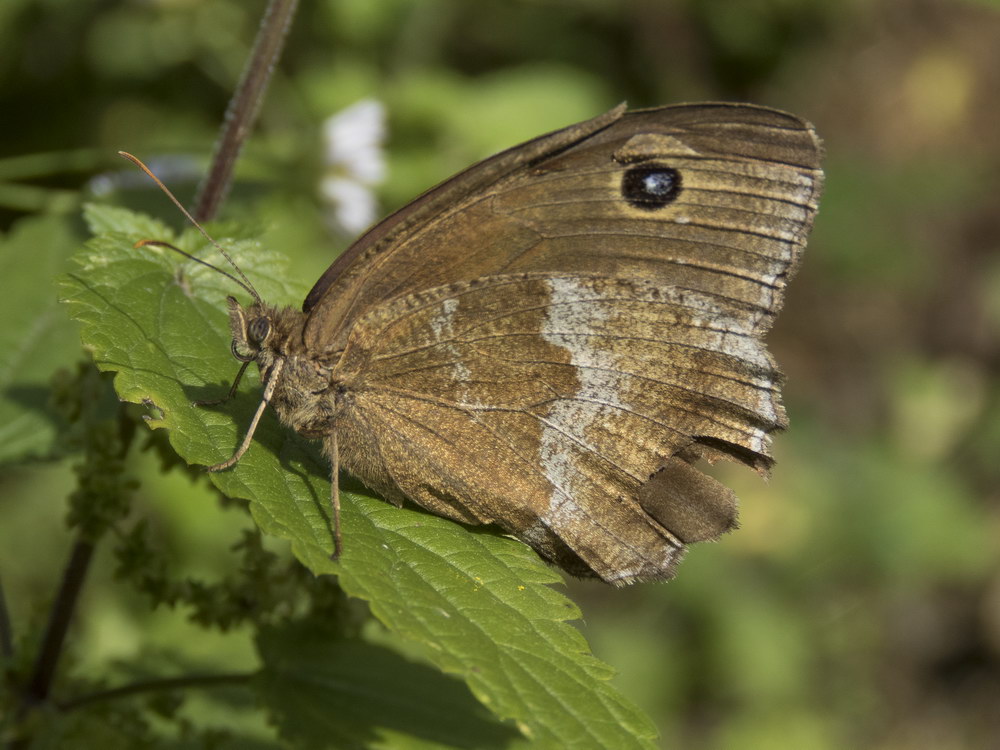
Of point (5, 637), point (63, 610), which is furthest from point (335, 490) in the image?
point (5, 637)

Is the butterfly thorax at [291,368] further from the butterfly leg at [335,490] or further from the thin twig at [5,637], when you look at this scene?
the thin twig at [5,637]

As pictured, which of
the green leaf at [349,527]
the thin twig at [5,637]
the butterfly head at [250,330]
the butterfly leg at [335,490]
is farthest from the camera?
the thin twig at [5,637]

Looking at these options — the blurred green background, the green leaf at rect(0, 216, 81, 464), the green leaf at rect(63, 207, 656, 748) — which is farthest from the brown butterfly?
the blurred green background

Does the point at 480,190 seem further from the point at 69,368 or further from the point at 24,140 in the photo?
the point at 24,140

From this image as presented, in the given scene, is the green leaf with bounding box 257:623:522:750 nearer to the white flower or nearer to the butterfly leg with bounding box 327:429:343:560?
the butterfly leg with bounding box 327:429:343:560

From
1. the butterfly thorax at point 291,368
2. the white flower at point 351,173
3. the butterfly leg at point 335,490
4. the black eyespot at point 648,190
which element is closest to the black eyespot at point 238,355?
the butterfly thorax at point 291,368

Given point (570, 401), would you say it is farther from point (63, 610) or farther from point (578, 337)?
point (63, 610)
